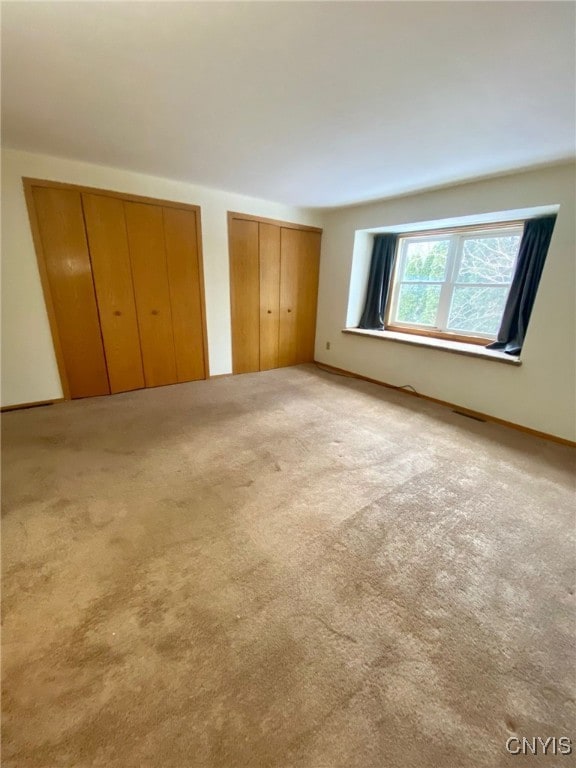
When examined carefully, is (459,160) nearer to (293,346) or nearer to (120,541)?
(293,346)

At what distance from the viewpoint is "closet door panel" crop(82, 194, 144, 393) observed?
3.01m

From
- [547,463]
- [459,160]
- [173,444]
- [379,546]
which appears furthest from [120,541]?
[459,160]

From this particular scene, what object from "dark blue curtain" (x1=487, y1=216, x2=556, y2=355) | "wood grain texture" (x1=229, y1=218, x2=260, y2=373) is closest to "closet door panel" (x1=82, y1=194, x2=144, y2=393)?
"wood grain texture" (x1=229, y1=218, x2=260, y2=373)

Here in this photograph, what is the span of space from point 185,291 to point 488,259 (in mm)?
3507

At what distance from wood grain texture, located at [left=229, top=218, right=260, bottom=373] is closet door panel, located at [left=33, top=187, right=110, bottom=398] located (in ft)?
5.22

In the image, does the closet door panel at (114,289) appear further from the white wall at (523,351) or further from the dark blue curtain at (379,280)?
the dark blue curtain at (379,280)

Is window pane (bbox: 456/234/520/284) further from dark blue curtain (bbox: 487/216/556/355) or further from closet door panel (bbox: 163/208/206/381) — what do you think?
closet door panel (bbox: 163/208/206/381)

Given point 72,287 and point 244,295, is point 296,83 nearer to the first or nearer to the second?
point 244,295

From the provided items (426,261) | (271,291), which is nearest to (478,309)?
(426,261)

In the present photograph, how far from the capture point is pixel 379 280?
4.27 metres

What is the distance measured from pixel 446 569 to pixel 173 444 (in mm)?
2007

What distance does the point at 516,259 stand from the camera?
3102mm

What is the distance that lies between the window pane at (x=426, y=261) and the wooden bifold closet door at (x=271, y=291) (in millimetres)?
1326
